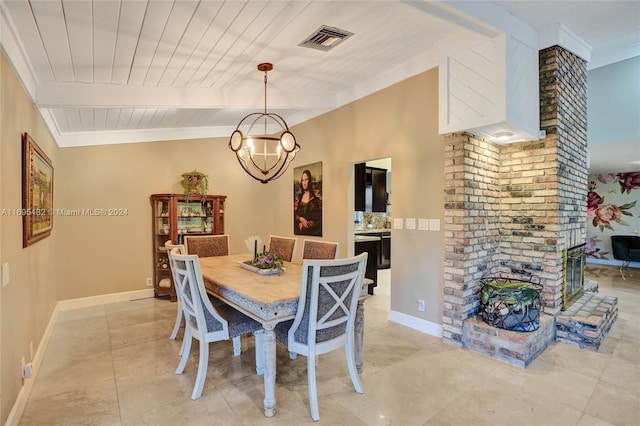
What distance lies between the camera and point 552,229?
3289 millimetres

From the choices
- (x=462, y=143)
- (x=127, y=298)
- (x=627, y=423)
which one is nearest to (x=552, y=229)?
(x=462, y=143)

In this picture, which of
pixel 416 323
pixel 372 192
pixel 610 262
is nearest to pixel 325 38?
pixel 416 323

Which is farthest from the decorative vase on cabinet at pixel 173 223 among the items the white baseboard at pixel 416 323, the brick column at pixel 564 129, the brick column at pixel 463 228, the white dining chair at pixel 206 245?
the brick column at pixel 564 129

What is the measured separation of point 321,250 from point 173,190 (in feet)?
9.68

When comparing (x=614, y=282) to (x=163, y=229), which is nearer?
(x=163, y=229)

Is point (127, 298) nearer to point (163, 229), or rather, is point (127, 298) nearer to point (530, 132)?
point (163, 229)

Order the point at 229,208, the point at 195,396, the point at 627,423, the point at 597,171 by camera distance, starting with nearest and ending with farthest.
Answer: the point at 627,423
the point at 195,396
the point at 229,208
the point at 597,171

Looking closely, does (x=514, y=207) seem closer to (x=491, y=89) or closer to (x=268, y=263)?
(x=491, y=89)

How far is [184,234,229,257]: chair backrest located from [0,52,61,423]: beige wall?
4.71ft

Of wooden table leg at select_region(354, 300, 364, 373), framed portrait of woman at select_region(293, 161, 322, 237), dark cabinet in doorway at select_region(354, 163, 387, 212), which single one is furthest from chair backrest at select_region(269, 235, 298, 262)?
dark cabinet in doorway at select_region(354, 163, 387, 212)

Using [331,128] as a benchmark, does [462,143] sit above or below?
below

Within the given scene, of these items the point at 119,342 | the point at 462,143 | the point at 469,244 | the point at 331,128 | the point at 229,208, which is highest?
the point at 331,128

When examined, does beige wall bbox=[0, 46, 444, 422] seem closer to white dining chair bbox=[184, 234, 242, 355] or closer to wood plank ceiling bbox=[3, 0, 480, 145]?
wood plank ceiling bbox=[3, 0, 480, 145]

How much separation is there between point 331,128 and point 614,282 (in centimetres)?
577
